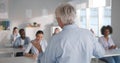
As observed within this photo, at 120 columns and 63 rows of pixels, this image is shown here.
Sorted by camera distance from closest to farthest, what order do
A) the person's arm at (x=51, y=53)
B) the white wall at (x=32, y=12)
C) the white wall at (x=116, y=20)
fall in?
the person's arm at (x=51, y=53) < the white wall at (x=116, y=20) < the white wall at (x=32, y=12)

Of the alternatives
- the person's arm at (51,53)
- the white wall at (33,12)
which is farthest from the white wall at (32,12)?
the person's arm at (51,53)

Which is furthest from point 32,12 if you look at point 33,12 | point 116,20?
point 116,20

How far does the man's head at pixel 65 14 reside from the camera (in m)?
1.47

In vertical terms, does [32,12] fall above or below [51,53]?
above

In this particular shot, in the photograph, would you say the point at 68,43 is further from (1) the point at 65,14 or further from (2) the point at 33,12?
(2) the point at 33,12

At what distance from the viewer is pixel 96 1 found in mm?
6914

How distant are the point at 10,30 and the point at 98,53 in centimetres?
656

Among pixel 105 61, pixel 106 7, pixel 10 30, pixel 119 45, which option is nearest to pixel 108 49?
pixel 105 61

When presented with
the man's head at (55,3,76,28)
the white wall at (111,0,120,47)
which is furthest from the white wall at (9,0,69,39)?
the man's head at (55,3,76,28)

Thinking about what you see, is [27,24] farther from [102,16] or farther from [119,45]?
[119,45]

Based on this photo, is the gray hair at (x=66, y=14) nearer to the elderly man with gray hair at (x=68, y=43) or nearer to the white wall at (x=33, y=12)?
the elderly man with gray hair at (x=68, y=43)

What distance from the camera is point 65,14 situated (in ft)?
4.81

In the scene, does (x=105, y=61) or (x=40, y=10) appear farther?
(x=40, y=10)

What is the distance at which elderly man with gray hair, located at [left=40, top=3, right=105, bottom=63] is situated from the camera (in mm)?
1442
